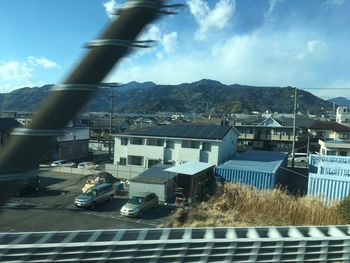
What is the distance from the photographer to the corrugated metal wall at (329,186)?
671 inches

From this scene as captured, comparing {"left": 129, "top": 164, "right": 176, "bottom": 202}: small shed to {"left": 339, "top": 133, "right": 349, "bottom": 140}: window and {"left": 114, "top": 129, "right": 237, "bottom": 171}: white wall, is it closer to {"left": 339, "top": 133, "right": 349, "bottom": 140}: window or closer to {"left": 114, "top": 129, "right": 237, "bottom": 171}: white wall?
{"left": 114, "top": 129, "right": 237, "bottom": 171}: white wall

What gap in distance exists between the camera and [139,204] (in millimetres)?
17344

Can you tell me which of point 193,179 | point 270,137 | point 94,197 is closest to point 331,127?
point 270,137

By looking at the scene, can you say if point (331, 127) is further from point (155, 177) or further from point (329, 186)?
point (155, 177)

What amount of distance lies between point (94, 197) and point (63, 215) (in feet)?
5.94

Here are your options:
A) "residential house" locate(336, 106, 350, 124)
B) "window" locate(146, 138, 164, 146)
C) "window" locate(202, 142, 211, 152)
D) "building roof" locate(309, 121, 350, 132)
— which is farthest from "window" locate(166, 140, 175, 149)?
"residential house" locate(336, 106, 350, 124)

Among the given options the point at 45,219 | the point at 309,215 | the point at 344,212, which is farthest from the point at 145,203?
the point at 344,212

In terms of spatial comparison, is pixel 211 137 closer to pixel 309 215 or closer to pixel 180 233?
pixel 309 215

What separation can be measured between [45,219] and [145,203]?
168 inches

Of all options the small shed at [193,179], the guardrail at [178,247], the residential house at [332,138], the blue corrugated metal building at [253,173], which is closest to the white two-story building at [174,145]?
the blue corrugated metal building at [253,173]

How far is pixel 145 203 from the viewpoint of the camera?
58.1 feet

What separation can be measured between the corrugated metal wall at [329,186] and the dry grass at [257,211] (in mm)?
3427

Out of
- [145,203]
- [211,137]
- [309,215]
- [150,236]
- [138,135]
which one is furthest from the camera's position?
[138,135]

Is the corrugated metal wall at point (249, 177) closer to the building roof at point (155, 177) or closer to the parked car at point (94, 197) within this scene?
the building roof at point (155, 177)
